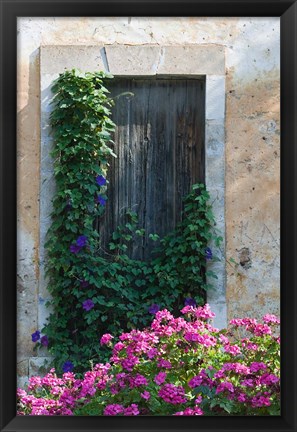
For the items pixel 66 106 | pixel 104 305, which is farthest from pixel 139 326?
pixel 66 106

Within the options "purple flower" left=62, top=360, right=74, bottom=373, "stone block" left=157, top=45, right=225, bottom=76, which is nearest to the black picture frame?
"purple flower" left=62, top=360, right=74, bottom=373

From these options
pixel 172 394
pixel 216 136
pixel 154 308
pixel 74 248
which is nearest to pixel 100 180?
pixel 74 248

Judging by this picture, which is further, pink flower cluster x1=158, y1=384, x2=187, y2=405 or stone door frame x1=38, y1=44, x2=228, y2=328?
stone door frame x1=38, y1=44, x2=228, y2=328

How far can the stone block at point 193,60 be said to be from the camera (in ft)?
18.2

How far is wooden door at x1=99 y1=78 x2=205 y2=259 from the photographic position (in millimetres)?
5715

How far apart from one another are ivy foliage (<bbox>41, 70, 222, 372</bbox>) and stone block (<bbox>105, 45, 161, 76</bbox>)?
11 centimetres

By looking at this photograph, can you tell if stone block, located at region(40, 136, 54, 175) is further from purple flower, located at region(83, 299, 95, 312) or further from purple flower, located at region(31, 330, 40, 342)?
purple flower, located at region(31, 330, 40, 342)

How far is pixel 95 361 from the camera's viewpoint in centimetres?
540

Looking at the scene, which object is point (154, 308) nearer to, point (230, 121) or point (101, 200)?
point (101, 200)

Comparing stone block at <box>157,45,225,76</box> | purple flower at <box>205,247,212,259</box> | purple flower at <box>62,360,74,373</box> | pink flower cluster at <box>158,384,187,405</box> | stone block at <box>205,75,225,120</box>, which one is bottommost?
purple flower at <box>62,360,74,373</box>

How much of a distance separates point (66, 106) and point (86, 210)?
759 mm

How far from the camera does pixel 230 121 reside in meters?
5.54
